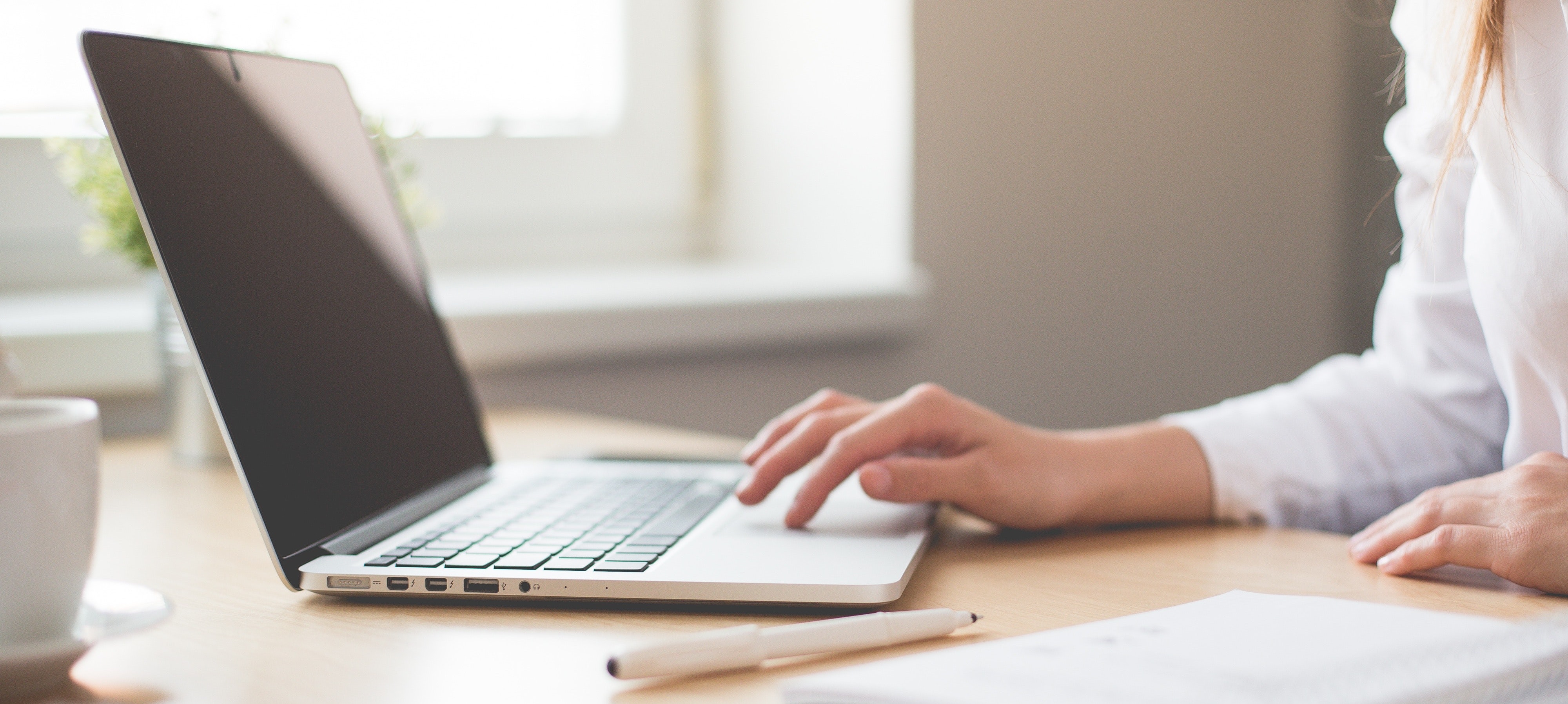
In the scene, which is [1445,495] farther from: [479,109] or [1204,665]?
[479,109]

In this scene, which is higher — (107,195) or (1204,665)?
(107,195)

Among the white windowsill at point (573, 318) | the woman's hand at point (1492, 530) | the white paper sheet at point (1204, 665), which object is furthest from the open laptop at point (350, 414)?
the white windowsill at point (573, 318)

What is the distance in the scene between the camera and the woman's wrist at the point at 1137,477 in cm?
68

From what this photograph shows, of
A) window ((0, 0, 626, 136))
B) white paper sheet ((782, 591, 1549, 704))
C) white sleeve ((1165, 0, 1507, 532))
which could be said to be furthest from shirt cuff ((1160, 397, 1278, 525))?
window ((0, 0, 626, 136))

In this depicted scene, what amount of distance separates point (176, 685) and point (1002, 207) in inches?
47.4

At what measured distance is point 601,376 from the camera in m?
1.31

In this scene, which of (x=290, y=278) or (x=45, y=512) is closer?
(x=45, y=512)

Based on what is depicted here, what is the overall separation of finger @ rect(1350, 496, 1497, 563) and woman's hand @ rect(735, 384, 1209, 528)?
4.9 inches

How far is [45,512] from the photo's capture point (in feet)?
1.34

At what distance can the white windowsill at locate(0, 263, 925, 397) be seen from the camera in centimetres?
105

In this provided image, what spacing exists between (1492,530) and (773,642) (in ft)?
1.09

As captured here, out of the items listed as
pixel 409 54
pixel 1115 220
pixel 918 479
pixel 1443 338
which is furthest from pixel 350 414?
pixel 1115 220

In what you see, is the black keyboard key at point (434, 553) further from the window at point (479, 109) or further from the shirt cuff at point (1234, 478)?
the window at point (479, 109)

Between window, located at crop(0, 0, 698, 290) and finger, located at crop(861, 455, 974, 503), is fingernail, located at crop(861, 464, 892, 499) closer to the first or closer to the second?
finger, located at crop(861, 455, 974, 503)
